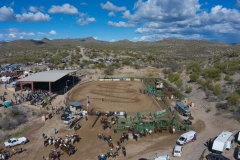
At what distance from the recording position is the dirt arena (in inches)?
1471

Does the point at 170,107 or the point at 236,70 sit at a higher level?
the point at 236,70

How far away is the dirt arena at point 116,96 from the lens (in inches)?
1471

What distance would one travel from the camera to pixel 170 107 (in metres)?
36.7

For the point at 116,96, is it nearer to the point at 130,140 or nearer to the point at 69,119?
the point at 69,119

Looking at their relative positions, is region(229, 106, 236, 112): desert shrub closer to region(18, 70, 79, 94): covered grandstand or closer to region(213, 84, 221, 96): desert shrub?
region(213, 84, 221, 96): desert shrub

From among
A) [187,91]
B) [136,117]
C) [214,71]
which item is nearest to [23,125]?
[136,117]

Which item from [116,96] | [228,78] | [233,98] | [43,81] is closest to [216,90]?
[233,98]

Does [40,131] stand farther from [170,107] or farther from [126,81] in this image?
[126,81]

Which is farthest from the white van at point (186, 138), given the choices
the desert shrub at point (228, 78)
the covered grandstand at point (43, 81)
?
the covered grandstand at point (43, 81)

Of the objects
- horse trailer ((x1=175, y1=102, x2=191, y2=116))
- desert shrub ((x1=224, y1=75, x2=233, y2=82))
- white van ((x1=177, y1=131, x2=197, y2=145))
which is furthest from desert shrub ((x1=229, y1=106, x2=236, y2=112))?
desert shrub ((x1=224, y1=75, x2=233, y2=82))

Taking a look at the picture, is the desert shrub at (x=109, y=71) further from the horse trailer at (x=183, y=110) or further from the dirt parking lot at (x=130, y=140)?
the horse trailer at (x=183, y=110)

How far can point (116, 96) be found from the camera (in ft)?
145

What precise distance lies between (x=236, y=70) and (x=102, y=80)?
3033cm

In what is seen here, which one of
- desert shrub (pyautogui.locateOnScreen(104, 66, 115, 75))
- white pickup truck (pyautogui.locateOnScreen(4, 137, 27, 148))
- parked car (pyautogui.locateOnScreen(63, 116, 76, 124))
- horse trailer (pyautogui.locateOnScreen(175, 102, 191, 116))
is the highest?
desert shrub (pyautogui.locateOnScreen(104, 66, 115, 75))
